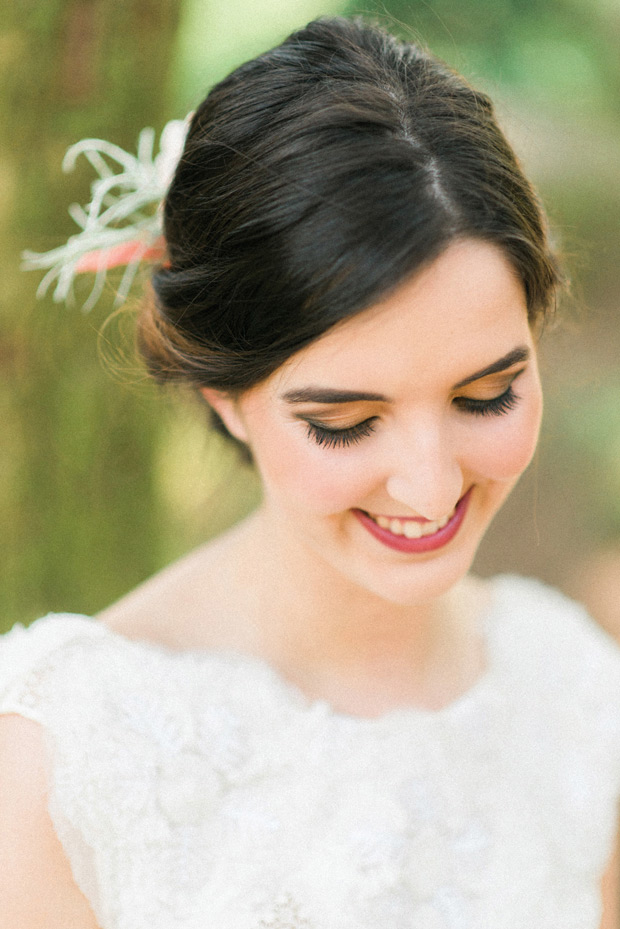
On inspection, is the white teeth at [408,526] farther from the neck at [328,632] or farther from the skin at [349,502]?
the neck at [328,632]

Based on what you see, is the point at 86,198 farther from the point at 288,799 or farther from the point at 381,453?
the point at 288,799

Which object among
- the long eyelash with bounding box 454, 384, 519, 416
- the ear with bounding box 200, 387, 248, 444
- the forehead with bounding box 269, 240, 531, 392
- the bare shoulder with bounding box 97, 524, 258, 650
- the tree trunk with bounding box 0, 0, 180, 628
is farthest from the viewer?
the tree trunk with bounding box 0, 0, 180, 628

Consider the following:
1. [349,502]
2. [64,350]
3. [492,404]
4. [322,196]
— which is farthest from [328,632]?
[64,350]

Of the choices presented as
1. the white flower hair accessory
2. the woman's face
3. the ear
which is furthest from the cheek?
the white flower hair accessory

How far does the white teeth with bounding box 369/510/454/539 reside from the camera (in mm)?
1060

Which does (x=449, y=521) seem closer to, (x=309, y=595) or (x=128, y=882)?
(x=309, y=595)

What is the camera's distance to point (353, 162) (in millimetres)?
903

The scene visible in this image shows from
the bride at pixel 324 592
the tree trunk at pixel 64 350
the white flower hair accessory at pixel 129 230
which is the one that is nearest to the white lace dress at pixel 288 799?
the bride at pixel 324 592

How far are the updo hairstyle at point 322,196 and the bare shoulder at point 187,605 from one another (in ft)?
1.14

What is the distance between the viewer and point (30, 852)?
99cm

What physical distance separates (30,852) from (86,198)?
51.5 inches

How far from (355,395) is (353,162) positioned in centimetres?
24

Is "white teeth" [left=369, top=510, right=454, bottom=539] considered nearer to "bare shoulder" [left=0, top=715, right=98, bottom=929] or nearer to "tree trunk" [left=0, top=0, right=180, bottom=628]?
"bare shoulder" [left=0, top=715, right=98, bottom=929]

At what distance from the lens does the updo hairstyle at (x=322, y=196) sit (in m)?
0.90
